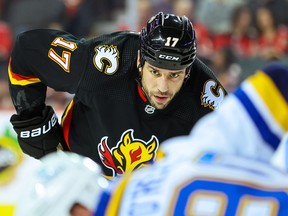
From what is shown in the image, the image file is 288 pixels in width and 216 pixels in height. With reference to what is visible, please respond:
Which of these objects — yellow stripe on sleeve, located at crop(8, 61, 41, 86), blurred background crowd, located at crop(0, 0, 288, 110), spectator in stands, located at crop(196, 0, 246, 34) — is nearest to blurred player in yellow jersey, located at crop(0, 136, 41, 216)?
blurred background crowd, located at crop(0, 0, 288, 110)

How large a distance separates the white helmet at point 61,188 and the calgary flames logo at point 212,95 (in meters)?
1.44

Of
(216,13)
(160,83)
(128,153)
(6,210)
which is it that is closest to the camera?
(160,83)

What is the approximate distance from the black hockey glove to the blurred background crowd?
2.69 meters

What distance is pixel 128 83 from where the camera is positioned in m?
3.28

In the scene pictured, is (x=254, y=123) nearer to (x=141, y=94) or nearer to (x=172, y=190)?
(x=172, y=190)

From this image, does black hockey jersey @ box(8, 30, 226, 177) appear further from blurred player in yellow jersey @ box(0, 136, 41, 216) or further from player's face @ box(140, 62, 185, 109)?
blurred player in yellow jersey @ box(0, 136, 41, 216)

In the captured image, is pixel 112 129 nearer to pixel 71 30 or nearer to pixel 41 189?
pixel 41 189

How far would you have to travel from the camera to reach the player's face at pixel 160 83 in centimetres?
316

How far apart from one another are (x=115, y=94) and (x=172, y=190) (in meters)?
1.52

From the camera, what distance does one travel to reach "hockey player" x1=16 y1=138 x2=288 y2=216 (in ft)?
5.89

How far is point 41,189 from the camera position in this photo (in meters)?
1.80

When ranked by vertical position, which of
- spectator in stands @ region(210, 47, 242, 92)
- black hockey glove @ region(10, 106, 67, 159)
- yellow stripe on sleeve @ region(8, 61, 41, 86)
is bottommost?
spectator in stands @ region(210, 47, 242, 92)

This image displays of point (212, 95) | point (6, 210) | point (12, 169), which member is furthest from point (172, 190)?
point (12, 169)

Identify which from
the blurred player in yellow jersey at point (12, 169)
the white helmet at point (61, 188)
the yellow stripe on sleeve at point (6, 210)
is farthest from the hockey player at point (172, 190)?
the blurred player in yellow jersey at point (12, 169)
